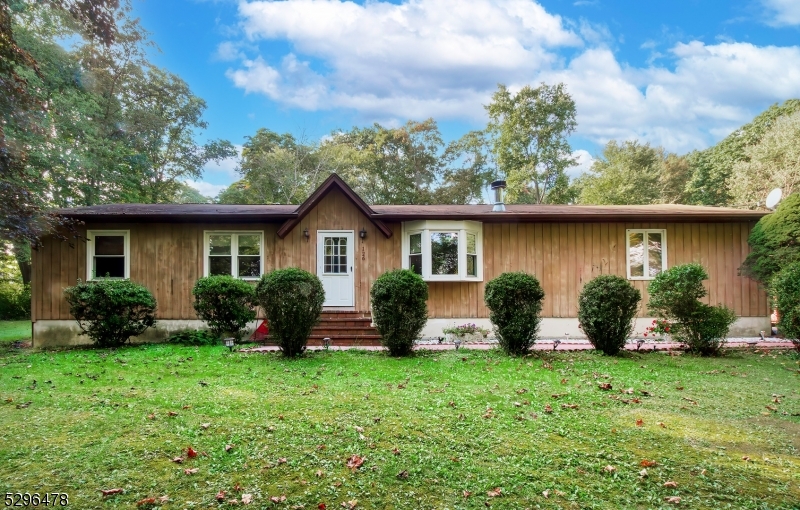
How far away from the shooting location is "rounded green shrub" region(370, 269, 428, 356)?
7520 millimetres

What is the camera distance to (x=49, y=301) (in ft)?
33.2

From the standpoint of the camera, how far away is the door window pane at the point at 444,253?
34.1ft

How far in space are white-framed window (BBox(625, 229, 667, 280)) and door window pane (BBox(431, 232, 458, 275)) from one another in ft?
14.6

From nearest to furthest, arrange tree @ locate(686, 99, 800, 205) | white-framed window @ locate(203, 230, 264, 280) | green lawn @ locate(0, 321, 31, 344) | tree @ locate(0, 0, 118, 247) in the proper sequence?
1. tree @ locate(0, 0, 118, 247)
2. white-framed window @ locate(203, 230, 264, 280)
3. green lawn @ locate(0, 321, 31, 344)
4. tree @ locate(686, 99, 800, 205)

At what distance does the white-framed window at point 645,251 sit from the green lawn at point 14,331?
652 inches

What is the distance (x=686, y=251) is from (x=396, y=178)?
61.6ft

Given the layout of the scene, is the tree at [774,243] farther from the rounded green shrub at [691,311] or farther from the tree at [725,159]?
the tree at [725,159]

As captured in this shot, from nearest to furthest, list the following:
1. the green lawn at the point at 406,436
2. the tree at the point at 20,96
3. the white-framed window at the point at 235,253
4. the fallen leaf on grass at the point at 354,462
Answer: the green lawn at the point at 406,436, the fallen leaf on grass at the point at 354,462, the tree at the point at 20,96, the white-framed window at the point at 235,253

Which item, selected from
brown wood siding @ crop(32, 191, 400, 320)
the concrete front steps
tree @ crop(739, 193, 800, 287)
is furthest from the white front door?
tree @ crop(739, 193, 800, 287)

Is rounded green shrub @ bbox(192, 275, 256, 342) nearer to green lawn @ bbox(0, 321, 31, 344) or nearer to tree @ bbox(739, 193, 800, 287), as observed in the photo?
green lawn @ bbox(0, 321, 31, 344)

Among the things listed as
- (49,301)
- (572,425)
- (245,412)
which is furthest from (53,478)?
(49,301)

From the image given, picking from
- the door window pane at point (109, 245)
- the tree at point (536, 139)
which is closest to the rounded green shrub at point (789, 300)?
the door window pane at point (109, 245)

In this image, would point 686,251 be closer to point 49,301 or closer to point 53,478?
point 53,478

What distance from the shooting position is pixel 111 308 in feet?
29.3
